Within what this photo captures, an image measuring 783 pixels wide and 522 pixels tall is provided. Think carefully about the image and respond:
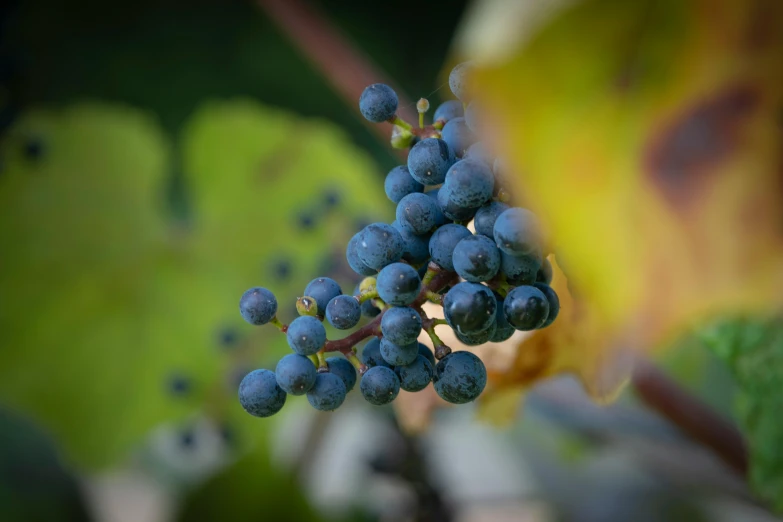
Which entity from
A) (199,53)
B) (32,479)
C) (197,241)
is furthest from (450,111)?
(32,479)

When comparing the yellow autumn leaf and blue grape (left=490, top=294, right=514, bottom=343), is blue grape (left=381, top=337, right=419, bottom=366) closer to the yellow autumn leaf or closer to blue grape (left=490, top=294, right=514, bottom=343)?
blue grape (left=490, top=294, right=514, bottom=343)

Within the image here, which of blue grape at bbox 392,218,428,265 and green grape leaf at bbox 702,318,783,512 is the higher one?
green grape leaf at bbox 702,318,783,512

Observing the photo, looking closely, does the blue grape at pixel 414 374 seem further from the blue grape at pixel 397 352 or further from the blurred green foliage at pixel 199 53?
the blurred green foliage at pixel 199 53

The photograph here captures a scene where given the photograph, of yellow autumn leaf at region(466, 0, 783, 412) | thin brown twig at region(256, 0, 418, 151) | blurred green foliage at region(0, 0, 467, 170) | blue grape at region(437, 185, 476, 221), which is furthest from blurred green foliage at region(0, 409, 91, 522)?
yellow autumn leaf at region(466, 0, 783, 412)

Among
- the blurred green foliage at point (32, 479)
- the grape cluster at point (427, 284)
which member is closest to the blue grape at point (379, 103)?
the grape cluster at point (427, 284)

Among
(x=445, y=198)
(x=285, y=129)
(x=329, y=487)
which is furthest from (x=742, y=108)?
(x=329, y=487)

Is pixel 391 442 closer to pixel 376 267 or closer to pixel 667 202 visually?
pixel 376 267
